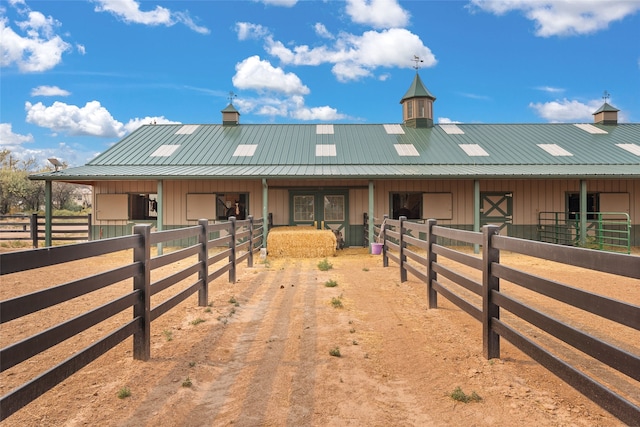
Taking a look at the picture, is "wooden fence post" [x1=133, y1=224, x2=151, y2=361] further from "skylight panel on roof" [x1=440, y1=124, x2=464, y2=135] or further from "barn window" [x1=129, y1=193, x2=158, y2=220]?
"skylight panel on roof" [x1=440, y1=124, x2=464, y2=135]

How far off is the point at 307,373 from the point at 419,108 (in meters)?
17.6

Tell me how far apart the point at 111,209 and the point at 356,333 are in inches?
507

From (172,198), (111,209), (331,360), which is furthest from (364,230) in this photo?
(331,360)

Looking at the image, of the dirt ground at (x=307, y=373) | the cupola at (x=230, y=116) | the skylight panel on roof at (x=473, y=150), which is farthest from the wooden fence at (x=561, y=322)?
the cupola at (x=230, y=116)

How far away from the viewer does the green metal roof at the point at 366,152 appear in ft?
42.1

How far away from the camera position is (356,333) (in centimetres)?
425

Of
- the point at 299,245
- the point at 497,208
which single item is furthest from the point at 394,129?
the point at 299,245

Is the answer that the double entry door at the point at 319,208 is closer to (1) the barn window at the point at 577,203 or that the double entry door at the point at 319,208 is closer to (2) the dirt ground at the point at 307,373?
(1) the barn window at the point at 577,203

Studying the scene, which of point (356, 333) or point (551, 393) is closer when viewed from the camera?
point (551, 393)

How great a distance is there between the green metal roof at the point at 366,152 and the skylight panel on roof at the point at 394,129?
5cm

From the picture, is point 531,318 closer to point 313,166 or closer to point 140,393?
point 140,393

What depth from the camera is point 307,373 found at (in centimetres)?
320

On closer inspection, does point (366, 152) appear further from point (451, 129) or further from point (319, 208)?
point (451, 129)

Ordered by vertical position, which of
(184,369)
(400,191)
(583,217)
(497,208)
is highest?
(400,191)
